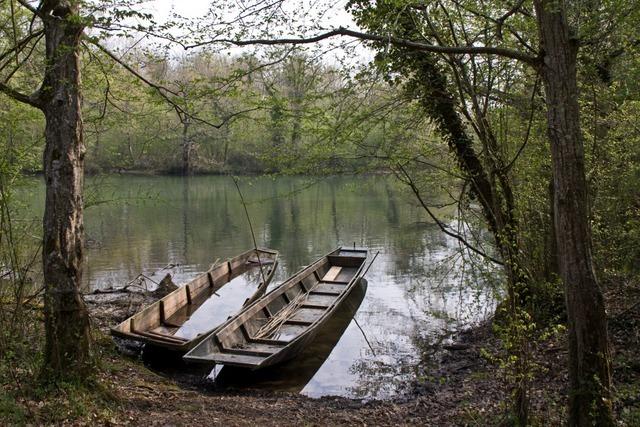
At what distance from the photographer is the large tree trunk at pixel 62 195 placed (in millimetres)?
4922

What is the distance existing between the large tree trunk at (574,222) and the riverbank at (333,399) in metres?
0.48

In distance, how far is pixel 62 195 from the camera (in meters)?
4.96

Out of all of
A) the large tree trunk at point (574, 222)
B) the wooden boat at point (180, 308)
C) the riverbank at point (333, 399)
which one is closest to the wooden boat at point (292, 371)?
the riverbank at point (333, 399)

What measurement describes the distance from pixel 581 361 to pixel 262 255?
11911mm

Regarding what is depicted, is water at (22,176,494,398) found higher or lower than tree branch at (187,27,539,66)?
lower

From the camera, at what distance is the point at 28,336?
18.6ft

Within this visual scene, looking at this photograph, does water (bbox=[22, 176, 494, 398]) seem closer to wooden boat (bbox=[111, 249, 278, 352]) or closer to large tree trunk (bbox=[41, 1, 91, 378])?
wooden boat (bbox=[111, 249, 278, 352])

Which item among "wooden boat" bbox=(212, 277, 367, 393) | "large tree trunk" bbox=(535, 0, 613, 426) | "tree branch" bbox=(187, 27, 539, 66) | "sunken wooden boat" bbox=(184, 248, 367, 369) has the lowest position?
"wooden boat" bbox=(212, 277, 367, 393)

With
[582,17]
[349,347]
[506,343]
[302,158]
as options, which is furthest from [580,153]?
[349,347]

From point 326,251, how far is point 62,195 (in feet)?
42.8

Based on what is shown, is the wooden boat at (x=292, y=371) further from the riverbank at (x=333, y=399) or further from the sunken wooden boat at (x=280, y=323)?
the riverbank at (x=333, y=399)

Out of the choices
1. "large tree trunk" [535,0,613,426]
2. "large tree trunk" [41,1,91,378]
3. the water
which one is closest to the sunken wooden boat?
the water

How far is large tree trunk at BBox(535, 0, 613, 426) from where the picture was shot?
3.94 meters

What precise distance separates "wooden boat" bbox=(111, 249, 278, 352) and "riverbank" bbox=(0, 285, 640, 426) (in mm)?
392
